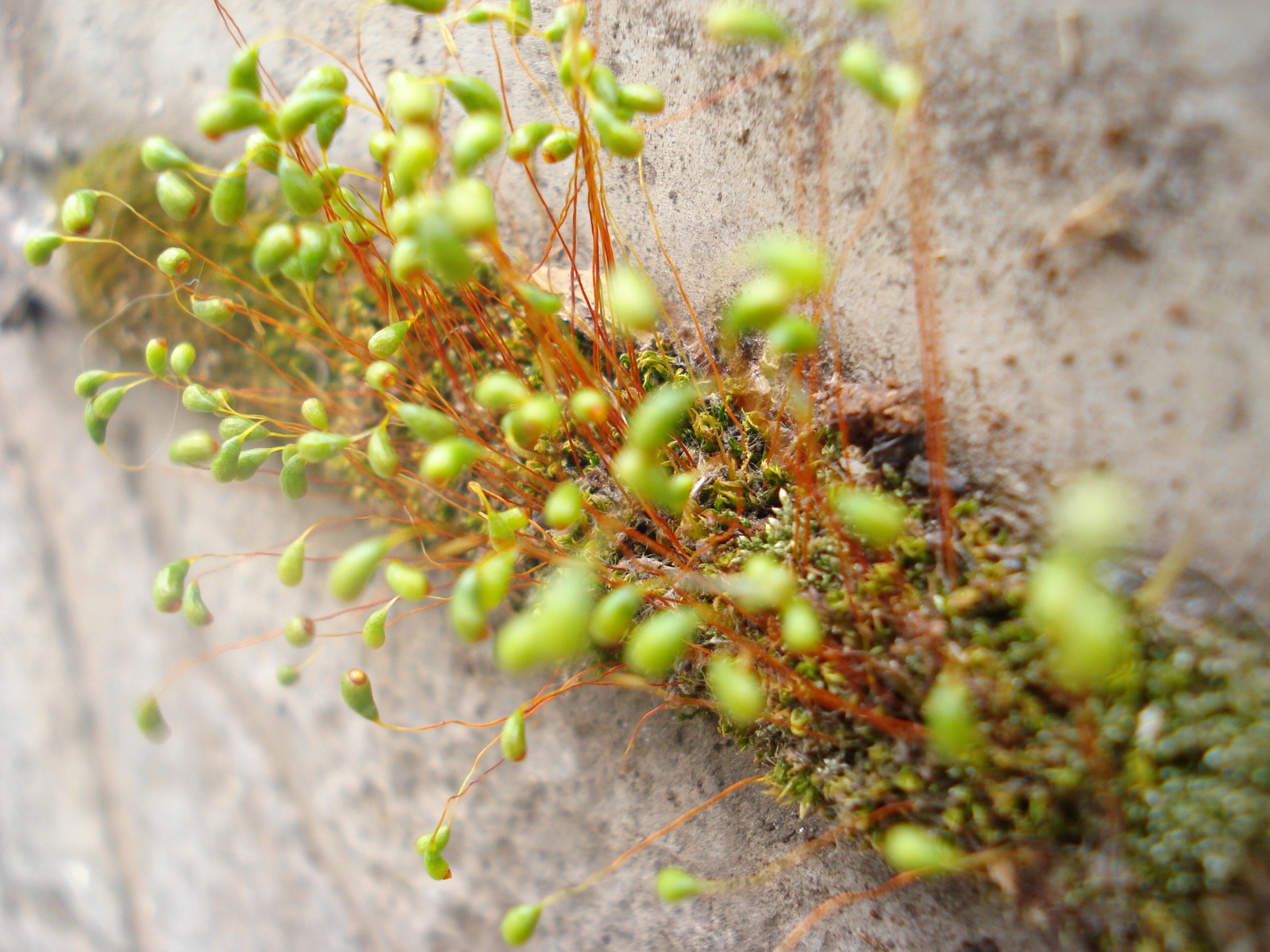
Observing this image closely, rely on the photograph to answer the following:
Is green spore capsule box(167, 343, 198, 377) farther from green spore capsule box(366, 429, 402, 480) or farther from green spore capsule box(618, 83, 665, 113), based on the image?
green spore capsule box(618, 83, 665, 113)

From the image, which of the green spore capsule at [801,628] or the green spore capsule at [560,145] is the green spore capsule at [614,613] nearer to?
the green spore capsule at [801,628]

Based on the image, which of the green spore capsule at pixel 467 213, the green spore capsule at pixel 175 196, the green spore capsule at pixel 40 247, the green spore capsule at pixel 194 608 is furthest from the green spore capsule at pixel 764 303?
the green spore capsule at pixel 40 247

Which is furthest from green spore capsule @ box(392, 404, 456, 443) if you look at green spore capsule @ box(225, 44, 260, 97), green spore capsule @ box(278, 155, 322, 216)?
green spore capsule @ box(225, 44, 260, 97)

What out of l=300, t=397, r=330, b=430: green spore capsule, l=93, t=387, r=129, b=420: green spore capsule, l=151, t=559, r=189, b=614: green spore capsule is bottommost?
l=151, t=559, r=189, b=614: green spore capsule

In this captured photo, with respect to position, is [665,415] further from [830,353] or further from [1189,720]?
[1189,720]

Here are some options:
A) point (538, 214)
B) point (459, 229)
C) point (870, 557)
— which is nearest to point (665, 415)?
point (459, 229)

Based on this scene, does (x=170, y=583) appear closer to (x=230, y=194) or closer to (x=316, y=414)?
(x=316, y=414)

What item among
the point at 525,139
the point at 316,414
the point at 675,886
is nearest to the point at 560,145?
the point at 525,139

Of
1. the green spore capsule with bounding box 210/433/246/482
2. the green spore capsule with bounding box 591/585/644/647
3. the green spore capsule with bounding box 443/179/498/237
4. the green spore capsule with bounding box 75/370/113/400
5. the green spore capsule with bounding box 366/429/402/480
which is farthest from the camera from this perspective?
the green spore capsule with bounding box 75/370/113/400
